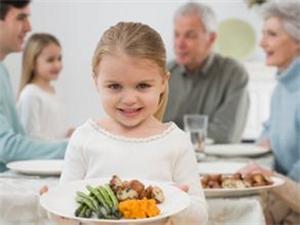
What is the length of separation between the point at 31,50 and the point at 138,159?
276 millimetres

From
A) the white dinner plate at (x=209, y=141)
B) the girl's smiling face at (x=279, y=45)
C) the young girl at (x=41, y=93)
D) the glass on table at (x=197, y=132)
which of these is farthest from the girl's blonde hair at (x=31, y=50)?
the girl's smiling face at (x=279, y=45)

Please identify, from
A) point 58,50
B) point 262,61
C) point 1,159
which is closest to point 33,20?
point 58,50

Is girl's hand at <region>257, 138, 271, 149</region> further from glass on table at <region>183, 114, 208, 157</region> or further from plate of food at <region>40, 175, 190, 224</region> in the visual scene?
plate of food at <region>40, 175, 190, 224</region>

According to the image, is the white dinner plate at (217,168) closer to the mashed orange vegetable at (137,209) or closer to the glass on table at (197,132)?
the glass on table at (197,132)

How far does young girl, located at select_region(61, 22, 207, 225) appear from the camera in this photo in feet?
1.61

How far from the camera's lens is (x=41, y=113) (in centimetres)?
75

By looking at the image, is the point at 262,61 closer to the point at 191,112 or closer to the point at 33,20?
the point at 191,112

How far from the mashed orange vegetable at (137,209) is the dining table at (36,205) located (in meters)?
0.21

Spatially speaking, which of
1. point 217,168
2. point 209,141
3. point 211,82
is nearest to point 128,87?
point 217,168

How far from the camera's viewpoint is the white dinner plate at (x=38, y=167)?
26.4 inches

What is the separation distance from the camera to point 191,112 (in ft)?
4.20

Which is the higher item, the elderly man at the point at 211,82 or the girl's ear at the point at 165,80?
the girl's ear at the point at 165,80

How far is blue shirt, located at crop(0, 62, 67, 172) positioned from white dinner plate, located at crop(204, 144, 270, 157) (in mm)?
456

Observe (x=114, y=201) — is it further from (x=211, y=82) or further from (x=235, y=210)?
(x=211, y=82)
